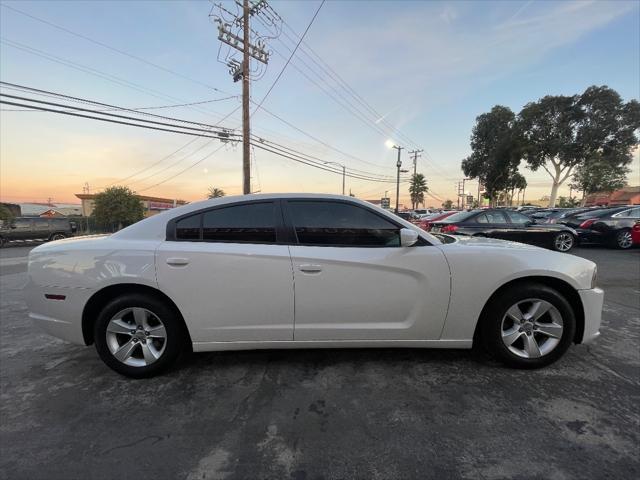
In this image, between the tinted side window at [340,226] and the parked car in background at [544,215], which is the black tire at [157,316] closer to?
the tinted side window at [340,226]

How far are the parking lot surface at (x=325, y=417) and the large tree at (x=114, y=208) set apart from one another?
115ft

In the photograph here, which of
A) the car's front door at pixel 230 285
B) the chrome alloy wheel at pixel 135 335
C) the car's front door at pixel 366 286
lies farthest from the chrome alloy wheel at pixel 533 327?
the chrome alloy wheel at pixel 135 335

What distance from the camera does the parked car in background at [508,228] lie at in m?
8.96

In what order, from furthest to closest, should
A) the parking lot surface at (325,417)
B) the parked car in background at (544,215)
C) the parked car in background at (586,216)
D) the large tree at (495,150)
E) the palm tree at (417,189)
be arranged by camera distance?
the palm tree at (417,189) → the large tree at (495,150) → the parked car in background at (544,215) → the parked car in background at (586,216) → the parking lot surface at (325,417)

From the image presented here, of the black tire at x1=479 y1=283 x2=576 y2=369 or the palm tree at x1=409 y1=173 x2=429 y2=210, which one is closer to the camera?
the black tire at x1=479 y1=283 x2=576 y2=369

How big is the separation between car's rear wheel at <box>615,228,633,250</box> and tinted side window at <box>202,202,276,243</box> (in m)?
11.9

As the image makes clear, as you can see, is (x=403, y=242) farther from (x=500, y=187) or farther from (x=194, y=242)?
(x=500, y=187)

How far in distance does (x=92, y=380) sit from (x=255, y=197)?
80.4 inches

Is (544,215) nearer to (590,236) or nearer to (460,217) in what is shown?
(590,236)

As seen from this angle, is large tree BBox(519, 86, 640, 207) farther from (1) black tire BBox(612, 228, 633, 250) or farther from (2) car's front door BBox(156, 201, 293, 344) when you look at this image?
(2) car's front door BBox(156, 201, 293, 344)

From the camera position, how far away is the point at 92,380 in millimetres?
2582

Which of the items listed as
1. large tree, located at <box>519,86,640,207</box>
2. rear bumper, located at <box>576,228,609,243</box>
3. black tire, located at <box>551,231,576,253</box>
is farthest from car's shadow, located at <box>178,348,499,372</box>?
large tree, located at <box>519,86,640,207</box>

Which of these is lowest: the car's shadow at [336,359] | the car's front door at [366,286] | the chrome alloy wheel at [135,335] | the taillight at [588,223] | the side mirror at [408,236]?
the car's shadow at [336,359]

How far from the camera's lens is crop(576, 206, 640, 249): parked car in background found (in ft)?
31.3
